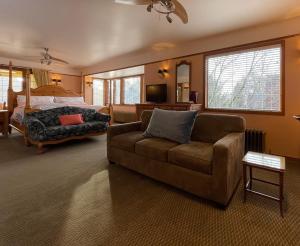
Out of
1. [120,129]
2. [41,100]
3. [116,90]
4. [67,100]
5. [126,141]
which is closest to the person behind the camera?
[126,141]

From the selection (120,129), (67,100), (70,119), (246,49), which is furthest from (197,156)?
(67,100)

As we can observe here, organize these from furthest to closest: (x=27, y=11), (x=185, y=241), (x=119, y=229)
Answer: (x=27, y=11), (x=119, y=229), (x=185, y=241)

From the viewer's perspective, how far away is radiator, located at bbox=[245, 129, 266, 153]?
3.45 meters

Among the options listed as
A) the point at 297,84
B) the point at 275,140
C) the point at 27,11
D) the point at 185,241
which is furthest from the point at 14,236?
the point at 297,84

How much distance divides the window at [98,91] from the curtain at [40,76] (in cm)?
236

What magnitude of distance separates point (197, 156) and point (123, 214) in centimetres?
92

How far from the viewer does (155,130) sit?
263 centimetres

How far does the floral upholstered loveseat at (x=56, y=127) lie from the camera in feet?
11.8

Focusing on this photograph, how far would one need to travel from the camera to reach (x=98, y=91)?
9305 millimetres

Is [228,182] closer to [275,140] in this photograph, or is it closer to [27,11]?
[275,140]

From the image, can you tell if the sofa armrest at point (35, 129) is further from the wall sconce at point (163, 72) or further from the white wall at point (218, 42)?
the white wall at point (218, 42)

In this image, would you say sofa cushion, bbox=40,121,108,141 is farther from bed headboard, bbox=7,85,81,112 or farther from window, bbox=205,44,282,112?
window, bbox=205,44,282,112

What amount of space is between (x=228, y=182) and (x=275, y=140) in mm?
2390

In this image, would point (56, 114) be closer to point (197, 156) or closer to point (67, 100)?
point (67, 100)
